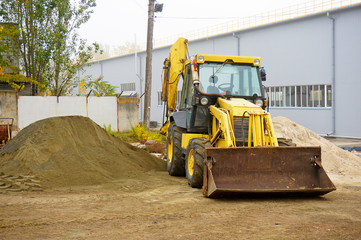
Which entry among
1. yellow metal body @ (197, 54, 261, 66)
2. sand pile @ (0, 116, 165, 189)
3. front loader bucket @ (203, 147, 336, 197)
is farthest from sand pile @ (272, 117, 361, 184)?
sand pile @ (0, 116, 165, 189)

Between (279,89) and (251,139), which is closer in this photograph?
(251,139)

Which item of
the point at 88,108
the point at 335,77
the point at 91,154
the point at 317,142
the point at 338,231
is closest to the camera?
the point at 338,231

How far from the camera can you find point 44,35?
22.0m

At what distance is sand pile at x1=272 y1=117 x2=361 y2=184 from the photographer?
1278 centimetres

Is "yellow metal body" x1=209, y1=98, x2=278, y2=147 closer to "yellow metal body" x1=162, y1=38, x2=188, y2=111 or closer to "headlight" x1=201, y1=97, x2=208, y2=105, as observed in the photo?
"headlight" x1=201, y1=97, x2=208, y2=105

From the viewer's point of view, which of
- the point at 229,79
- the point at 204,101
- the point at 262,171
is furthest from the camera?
the point at 229,79

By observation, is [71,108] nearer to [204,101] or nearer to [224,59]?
[224,59]

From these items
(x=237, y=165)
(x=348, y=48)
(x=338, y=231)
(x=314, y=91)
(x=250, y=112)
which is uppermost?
(x=348, y=48)

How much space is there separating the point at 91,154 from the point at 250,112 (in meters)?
4.78

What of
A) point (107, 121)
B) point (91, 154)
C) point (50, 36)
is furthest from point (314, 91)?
point (91, 154)

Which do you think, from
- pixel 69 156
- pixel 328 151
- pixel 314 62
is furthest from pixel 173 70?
pixel 314 62

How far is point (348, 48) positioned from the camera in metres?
22.0

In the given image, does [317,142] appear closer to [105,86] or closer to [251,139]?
[251,139]

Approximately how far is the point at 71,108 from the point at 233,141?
43.9 ft
